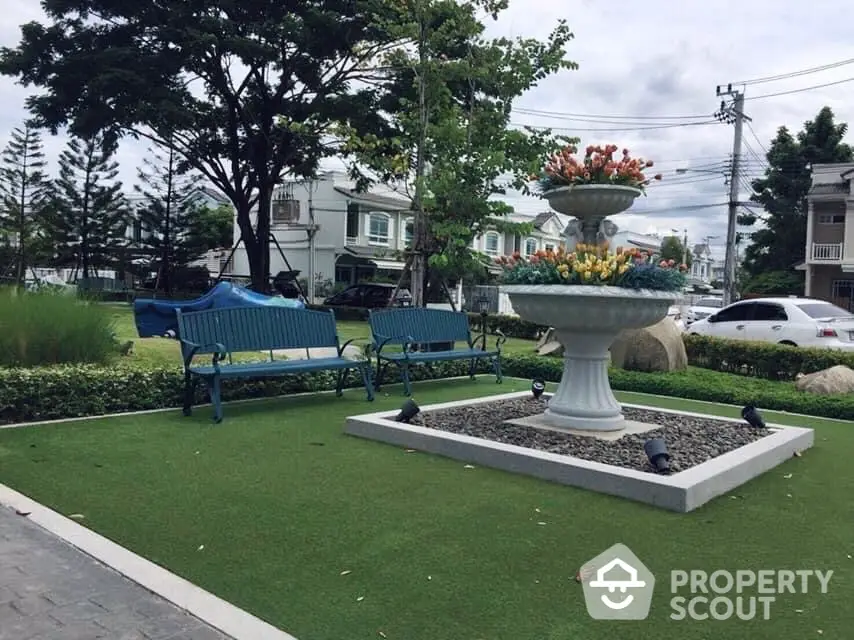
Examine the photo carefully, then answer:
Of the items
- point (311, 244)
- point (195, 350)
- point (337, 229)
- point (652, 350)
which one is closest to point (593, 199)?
point (195, 350)

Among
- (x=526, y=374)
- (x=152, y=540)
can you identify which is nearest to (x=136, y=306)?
(x=526, y=374)

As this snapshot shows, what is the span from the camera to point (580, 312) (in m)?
6.30

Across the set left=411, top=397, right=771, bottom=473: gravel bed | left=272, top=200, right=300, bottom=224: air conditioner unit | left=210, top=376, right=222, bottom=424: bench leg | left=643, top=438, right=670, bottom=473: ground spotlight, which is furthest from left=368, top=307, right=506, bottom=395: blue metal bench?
left=272, top=200, right=300, bottom=224: air conditioner unit

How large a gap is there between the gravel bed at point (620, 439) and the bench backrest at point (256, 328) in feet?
7.15

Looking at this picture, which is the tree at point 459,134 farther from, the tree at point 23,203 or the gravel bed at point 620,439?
the tree at point 23,203

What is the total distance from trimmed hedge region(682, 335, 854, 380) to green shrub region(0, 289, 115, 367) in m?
9.80

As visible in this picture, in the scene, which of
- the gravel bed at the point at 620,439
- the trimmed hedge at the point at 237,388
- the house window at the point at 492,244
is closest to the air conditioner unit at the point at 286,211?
the house window at the point at 492,244

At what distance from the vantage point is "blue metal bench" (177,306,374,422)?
7.60 m

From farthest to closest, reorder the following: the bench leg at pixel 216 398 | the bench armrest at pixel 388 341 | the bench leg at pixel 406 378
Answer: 1. the bench armrest at pixel 388 341
2. the bench leg at pixel 406 378
3. the bench leg at pixel 216 398

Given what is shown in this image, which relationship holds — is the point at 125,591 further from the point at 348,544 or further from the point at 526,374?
the point at 526,374

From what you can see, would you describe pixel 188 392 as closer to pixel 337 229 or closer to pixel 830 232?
pixel 337 229

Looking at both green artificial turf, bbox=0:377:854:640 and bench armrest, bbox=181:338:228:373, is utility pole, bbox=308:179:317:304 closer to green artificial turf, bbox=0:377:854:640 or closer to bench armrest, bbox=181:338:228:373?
bench armrest, bbox=181:338:228:373

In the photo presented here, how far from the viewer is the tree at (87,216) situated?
3803 centimetres

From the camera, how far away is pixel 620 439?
6504mm
